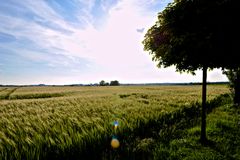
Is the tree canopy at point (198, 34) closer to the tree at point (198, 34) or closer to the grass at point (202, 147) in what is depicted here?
the tree at point (198, 34)

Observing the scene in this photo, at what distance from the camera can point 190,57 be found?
19.5 feet

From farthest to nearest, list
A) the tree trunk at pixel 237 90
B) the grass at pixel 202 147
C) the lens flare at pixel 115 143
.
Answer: the tree trunk at pixel 237 90 < the lens flare at pixel 115 143 < the grass at pixel 202 147

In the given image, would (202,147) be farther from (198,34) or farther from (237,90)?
(237,90)

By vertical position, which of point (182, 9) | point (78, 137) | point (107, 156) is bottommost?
point (107, 156)

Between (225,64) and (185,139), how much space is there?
2737 millimetres

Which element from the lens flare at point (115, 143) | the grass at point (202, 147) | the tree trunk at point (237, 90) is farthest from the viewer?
the tree trunk at point (237, 90)

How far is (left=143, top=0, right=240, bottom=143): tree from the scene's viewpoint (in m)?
5.18

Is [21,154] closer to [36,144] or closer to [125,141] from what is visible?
[36,144]

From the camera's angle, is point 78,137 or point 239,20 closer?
point 239,20

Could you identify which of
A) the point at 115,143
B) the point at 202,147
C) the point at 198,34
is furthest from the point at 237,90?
the point at 115,143

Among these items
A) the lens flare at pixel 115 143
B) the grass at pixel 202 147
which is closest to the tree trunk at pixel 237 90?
the grass at pixel 202 147

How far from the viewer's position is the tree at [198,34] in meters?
5.18

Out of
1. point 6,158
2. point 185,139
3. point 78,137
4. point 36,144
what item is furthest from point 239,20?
point 6,158

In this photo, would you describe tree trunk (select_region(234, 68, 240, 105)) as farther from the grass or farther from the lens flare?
the lens flare
